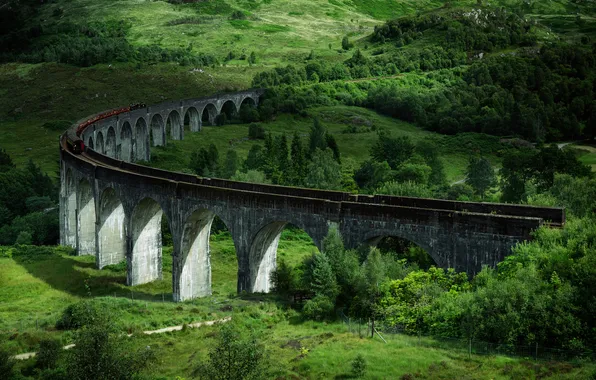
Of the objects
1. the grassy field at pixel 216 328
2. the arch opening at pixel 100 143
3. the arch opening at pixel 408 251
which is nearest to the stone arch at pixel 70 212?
the grassy field at pixel 216 328

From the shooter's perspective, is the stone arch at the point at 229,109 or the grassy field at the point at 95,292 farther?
the stone arch at the point at 229,109

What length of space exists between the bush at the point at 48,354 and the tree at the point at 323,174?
4148 centimetres

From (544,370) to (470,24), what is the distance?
169 metres

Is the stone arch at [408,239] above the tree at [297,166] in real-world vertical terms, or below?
above

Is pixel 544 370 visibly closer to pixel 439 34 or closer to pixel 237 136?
pixel 237 136

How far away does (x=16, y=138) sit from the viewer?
130m

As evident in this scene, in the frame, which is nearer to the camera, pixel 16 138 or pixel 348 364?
pixel 348 364

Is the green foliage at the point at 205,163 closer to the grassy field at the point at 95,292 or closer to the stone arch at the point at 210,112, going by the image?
the grassy field at the point at 95,292

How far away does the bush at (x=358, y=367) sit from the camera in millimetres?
34688

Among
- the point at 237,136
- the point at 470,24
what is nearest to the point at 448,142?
the point at 237,136

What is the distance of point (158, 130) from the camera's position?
12356 centimetres

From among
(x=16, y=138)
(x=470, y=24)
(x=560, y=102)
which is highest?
(x=470, y=24)

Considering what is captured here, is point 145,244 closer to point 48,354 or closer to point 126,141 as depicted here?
point 48,354

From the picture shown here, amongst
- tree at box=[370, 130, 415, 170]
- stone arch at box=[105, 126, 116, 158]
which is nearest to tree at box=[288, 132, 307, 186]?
tree at box=[370, 130, 415, 170]
